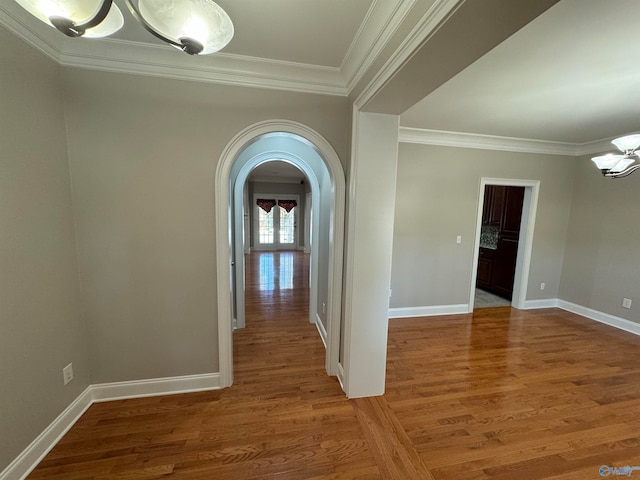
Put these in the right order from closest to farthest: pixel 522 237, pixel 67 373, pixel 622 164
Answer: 1. pixel 67 373
2. pixel 622 164
3. pixel 522 237

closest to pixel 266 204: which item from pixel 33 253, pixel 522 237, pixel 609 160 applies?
pixel 522 237

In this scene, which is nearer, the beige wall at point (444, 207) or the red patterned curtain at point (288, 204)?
the beige wall at point (444, 207)

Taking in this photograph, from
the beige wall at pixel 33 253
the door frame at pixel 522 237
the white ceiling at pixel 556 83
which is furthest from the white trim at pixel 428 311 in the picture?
the beige wall at pixel 33 253

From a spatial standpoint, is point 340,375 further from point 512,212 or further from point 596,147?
point 596,147

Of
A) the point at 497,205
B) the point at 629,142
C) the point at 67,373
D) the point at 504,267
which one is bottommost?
the point at 67,373

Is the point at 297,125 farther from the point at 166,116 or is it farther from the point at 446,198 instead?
the point at 446,198

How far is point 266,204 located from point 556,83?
8349 mm

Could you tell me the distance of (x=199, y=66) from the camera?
73.4 inches

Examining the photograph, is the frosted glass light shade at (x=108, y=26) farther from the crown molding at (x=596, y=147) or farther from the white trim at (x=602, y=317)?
the white trim at (x=602, y=317)

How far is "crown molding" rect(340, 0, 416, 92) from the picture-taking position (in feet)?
4.10

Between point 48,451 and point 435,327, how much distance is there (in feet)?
12.3

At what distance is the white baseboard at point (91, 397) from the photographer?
1451 millimetres

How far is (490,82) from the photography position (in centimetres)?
210

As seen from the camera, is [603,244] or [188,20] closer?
[188,20]
